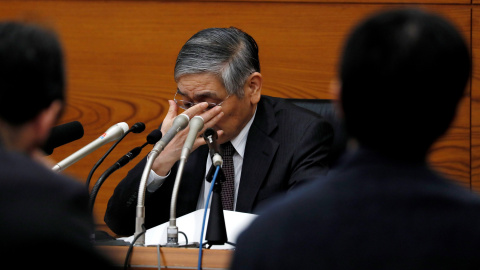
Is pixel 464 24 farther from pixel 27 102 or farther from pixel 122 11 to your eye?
pixel 27 102

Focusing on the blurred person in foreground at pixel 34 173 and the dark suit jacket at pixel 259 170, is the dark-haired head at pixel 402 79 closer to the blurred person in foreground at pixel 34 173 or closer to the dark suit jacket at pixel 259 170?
the blurred person in foreground at pixel 34 173

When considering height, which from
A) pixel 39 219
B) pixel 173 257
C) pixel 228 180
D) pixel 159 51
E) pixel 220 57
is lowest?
pixel 228 180

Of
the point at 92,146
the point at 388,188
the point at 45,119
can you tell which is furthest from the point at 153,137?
the point at 388,188

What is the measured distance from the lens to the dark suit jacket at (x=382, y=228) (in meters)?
0.79

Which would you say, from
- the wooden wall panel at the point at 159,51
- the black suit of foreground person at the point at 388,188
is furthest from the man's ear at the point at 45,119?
the wooden wall panel at the point at 159,51

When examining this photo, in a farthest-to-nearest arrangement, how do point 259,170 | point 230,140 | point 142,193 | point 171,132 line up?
point 230,140 < point 259,170 < point 171,132 < point 142,193

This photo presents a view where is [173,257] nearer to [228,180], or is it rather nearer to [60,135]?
[60,135]

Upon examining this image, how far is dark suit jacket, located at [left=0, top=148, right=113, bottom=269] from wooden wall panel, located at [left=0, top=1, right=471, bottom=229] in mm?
2217

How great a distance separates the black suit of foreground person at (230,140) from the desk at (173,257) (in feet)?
2.17

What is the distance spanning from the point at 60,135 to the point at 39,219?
1116 millimetres

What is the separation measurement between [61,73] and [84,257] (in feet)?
0.76

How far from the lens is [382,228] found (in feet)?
2.61

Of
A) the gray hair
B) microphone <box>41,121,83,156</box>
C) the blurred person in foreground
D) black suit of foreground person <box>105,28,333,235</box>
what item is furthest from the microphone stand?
Answer: the blurred person in foreground

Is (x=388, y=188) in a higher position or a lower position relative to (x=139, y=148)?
higher
